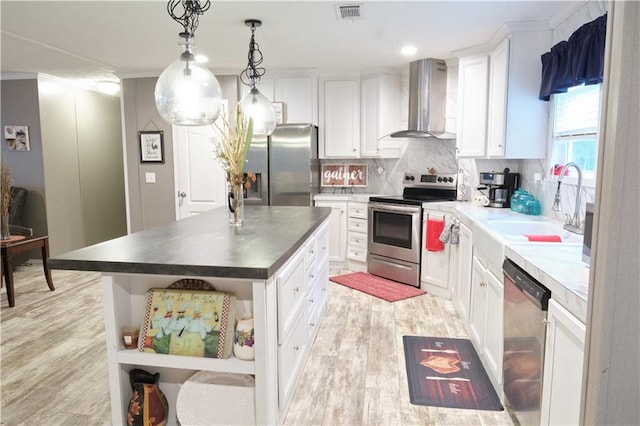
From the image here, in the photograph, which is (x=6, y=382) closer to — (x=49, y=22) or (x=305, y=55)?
(x=49, y=22)

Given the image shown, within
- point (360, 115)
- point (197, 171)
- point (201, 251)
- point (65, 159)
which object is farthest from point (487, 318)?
point (65, 159)

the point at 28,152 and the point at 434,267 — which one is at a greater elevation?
the point at 28,152

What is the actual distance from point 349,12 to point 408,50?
50.9 inches

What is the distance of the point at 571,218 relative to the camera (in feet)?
9.07

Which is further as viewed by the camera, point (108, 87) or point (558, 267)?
point (108, 87)

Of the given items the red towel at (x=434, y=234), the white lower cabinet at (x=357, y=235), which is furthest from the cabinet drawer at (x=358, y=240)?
the red towel at (x=434, y=234)

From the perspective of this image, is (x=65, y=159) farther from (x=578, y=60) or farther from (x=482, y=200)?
(x=578, y=60)

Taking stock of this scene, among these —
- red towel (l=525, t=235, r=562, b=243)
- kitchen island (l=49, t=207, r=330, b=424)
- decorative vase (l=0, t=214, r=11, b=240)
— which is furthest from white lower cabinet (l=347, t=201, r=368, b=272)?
decorative vase (l=0, t=214, r=11, b=240)

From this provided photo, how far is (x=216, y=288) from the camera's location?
80.0 inches

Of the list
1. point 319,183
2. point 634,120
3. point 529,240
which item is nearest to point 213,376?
point 529,240

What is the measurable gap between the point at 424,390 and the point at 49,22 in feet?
12.6

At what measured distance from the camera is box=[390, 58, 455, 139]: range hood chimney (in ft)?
14.9

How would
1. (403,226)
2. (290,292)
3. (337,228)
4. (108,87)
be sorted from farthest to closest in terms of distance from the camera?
(108,87) < (337,228) < (403,226) < (290,292)

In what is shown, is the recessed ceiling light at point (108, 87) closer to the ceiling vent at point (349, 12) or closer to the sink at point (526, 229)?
the ceiling vent at point (349, 12)
